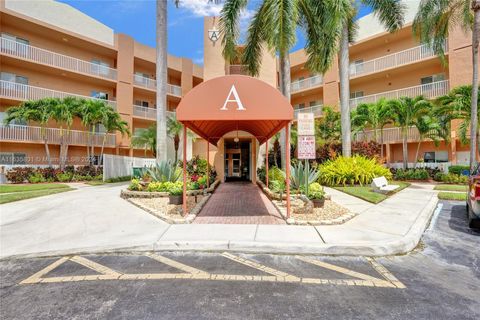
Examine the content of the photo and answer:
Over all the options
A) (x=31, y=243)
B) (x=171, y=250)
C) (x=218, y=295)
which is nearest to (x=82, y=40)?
(x=31, y=243)

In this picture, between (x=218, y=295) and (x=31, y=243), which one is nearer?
(x=218, y=295)

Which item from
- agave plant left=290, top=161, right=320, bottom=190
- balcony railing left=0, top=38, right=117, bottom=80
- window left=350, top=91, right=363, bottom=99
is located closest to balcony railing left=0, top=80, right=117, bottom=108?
balcony railing left=0, top=38, right=117, bottom=80

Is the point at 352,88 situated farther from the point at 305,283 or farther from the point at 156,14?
the point at 305,283

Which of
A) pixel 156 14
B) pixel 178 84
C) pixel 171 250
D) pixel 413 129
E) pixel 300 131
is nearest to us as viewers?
pixel 171 250

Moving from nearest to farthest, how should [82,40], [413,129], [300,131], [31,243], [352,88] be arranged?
[31,243]
[300,131]
[413,129]
[82,40]
[352,88]

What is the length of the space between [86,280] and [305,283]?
335cm

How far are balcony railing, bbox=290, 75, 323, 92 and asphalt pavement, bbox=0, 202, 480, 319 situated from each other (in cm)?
2769

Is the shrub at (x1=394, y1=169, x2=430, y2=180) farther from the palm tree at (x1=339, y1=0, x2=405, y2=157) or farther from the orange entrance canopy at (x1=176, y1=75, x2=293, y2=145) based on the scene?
the orange entrance canopy at (x1=176, y1=75, x2=293, y2=145)

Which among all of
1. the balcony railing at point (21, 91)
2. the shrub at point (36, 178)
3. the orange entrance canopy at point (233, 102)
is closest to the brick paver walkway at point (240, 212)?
the orange entrance canopy at point (233, 102)

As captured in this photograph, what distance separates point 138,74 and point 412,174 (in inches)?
1160

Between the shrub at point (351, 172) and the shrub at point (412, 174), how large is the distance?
4.92 m

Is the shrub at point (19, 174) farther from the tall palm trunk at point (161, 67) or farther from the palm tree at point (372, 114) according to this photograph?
the palm tree at point (372, 114)

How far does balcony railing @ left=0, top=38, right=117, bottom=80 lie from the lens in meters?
22.3

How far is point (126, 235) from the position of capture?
643 cm
